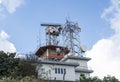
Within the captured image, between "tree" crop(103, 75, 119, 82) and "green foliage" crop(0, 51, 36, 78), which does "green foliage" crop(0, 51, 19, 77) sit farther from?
"tree" crop(103, 75, 119, 82)

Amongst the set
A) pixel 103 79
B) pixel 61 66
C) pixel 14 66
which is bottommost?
pixel 103 79

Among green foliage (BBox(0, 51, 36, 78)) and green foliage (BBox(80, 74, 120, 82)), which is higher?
green foliage (BBox(0, 51, 36, 78))

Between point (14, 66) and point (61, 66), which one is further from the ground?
point (61, 66)

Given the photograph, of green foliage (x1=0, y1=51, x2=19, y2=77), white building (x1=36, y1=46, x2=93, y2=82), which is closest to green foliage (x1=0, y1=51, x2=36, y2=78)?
green foliage (x1=0, y1=51, x2=19, y2=77)

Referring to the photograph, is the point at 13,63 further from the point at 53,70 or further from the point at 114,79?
the point at 114,79

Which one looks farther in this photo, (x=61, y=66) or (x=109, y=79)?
(x=61, y=66)

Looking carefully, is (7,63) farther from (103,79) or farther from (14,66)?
(103,79)

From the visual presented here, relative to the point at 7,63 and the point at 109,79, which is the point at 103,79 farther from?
the point at 7,63

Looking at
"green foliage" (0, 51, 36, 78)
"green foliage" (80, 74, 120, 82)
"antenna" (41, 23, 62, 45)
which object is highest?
"antenna" (41, 23, 62, 45)

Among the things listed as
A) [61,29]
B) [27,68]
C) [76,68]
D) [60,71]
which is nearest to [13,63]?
[27,68]

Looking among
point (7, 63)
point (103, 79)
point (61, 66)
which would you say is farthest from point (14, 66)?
point (103, 79)

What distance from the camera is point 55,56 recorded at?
197ft

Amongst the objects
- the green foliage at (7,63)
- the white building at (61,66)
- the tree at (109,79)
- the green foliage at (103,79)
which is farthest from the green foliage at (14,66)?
the tree at (109,79)

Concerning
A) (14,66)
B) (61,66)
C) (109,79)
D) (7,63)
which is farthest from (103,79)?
(7,63)
